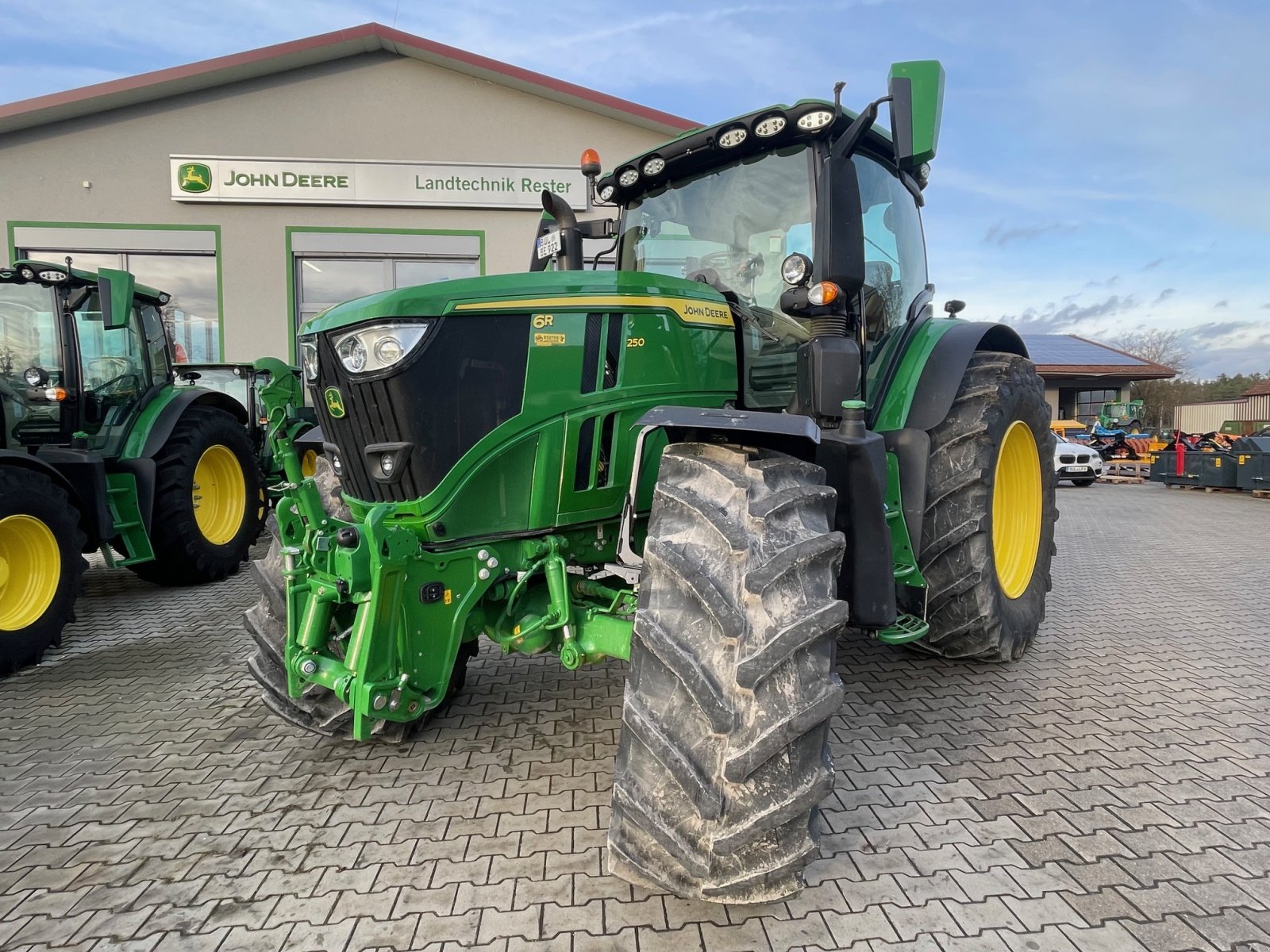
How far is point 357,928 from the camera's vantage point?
1908mm

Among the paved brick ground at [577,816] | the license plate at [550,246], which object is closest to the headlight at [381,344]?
the license plate at [550,246]

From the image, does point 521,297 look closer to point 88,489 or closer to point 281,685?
point 281,685

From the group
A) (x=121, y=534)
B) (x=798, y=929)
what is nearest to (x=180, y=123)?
(x=121, y=534)

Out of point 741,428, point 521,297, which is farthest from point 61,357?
point 741,428

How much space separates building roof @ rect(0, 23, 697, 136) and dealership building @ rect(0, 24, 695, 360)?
27mm

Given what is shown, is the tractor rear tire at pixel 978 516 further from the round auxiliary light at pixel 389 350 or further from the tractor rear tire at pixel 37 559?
the tractor rear tire at pixel 37 559

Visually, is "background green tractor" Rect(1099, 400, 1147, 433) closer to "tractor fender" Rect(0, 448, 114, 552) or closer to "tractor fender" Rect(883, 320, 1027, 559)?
"tractor fender" Rect(883, 320, 1027, 559)

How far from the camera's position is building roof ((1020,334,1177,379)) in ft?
90.4

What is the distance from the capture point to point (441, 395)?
2391 millimetres

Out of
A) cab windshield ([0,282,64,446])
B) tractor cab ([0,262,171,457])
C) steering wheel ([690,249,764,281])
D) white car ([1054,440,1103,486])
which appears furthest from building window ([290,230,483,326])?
white car ([1054,440,1103,486])

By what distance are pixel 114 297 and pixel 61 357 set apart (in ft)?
2.28

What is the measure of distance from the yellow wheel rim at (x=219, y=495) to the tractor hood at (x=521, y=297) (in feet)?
14.6

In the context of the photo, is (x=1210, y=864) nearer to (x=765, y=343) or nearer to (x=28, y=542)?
(x=765, y=343)

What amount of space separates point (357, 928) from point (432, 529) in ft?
3.62
